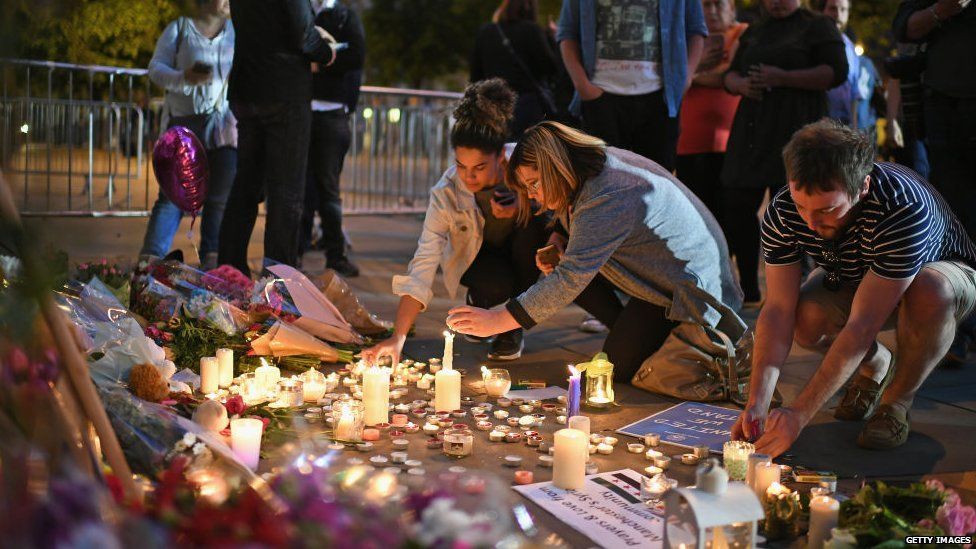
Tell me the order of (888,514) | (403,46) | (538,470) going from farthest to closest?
(403,46) → (538,470) → (888,514)

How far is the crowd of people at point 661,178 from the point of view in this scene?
9.47 feet

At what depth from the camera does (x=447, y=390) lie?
3.26 metres

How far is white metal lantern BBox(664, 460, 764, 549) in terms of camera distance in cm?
183

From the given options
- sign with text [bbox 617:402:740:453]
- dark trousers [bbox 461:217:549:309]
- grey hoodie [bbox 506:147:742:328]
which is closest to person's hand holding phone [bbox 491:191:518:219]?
dark trousers [bbox 461:217:549:309]

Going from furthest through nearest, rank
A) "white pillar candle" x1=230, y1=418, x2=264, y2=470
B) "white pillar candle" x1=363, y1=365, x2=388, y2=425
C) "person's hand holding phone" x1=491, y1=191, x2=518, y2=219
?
"person's hand holding phone" x1=491, y1=191, x2=518, y2=219 < "white pillar candle" x1=363, y1=365, x2=388, y2=425 < "white pillar candle" x1=230, y1=418, x2=264, y2=470

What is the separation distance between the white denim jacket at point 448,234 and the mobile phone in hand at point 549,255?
12.6 inches

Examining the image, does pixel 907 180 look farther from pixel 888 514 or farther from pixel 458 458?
pixel 458 458

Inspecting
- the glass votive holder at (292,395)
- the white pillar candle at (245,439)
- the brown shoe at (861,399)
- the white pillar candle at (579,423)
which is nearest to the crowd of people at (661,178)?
the brown shoe at (861,399)

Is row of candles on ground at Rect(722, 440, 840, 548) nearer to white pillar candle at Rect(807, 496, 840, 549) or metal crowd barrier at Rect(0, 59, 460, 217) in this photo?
white pillar candle at Rect(807, 496, 840, 549)

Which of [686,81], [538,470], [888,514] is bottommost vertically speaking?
[538,470]

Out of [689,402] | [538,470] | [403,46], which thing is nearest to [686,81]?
[689,402]

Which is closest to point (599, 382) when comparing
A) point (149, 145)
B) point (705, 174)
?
point (705, 174)

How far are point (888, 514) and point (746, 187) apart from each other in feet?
10.2

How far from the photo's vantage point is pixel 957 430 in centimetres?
324
